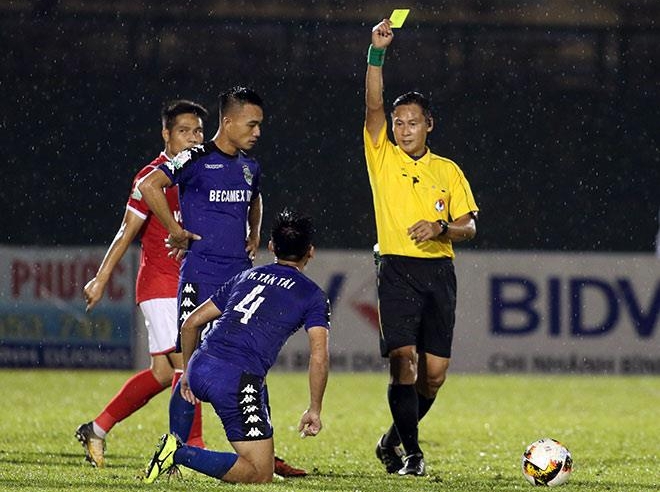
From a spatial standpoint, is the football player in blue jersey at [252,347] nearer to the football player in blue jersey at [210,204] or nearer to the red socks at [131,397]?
the football player in blue jersey at [210,204]

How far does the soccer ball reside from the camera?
659 centimetres

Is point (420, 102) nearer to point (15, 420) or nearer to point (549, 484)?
point (549, 484)

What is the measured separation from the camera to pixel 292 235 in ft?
20.4

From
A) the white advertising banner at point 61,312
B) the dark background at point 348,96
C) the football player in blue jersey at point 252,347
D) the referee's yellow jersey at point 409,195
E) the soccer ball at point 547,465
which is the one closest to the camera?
the football player in blue jersey at point 252,347

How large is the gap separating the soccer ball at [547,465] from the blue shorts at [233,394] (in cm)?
129

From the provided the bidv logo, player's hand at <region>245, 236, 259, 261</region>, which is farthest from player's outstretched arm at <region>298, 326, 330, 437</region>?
the bidv logo

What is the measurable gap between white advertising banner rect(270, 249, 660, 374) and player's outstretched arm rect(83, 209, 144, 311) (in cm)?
767

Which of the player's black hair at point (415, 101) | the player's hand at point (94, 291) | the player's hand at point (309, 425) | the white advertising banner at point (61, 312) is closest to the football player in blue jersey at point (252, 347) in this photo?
the player's hand at point (309, 425)

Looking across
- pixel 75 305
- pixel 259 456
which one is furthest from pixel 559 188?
pixel 259 456

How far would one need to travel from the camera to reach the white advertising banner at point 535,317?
14922mm

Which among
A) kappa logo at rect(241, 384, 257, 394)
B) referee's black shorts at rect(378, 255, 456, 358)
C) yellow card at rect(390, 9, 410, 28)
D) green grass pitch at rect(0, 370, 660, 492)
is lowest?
green grass pitch at rect(0, 370, 660, 492)

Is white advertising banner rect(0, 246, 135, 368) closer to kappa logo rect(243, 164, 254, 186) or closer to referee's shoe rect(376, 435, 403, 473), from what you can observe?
referee's shoe rect(376, 435, 403, 473)

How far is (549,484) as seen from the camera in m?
6.59

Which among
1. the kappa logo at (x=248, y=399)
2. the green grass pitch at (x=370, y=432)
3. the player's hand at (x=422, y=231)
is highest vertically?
the player's hand at (x=422, y=231)
